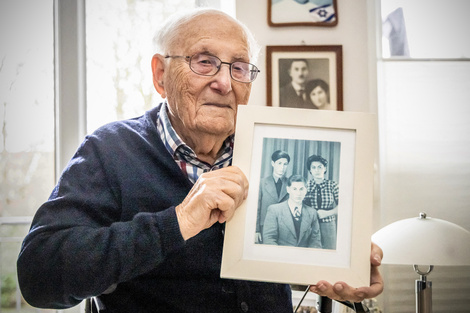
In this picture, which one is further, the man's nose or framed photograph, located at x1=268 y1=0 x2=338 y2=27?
framed photograph, located at x1=268 y1=0 x2=338 y2=27

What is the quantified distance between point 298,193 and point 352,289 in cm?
24

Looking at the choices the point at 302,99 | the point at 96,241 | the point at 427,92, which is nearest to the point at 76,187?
the point at 96,241

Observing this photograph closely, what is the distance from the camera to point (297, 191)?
3.45 feet

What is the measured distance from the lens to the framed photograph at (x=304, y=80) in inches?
106

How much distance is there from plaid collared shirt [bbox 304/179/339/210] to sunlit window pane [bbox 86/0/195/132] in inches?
77.4

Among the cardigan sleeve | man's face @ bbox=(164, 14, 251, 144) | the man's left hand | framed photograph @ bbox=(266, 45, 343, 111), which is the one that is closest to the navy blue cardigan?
the cardigan sleeve

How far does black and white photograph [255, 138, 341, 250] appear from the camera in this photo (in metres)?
1.03

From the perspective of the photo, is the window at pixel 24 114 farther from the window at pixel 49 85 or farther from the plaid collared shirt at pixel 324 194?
the plaid collared shirt at pixel 324 194

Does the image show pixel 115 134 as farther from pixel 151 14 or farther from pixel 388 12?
pixel 388 12

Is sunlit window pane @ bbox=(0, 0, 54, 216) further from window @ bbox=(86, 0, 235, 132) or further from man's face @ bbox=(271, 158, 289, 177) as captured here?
man's face @ bbox=(271, 158, 289, 177)

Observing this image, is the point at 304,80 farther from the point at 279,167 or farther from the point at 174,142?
the point at 279,167

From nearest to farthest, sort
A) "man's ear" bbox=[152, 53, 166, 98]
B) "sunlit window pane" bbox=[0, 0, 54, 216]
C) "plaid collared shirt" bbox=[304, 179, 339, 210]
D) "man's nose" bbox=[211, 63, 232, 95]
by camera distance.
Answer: "plaid collared shirt" bbox=[304, 179, 339, 210] < "man's nose" bbox=[211, 63, 232, 95] < "man's ear" bbox=[152, 53, 166, 98] < "sunlit window pane" bbox=[0, 0, 54, 216]

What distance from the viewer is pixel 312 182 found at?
3.43ft

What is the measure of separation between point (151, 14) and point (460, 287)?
97.9 inches
